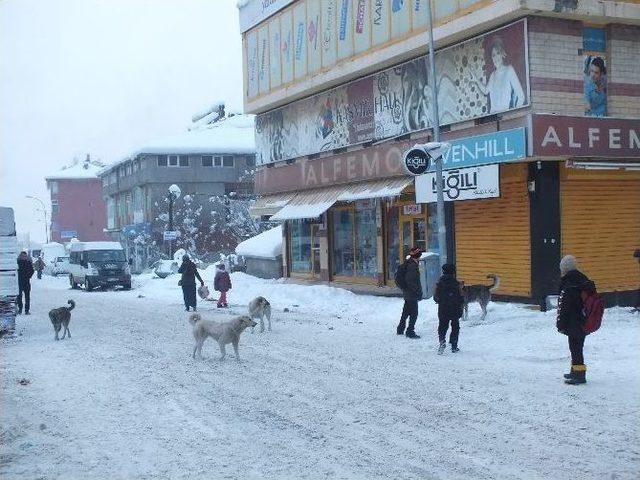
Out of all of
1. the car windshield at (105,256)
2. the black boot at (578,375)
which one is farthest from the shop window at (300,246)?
the black boot at (578,375)

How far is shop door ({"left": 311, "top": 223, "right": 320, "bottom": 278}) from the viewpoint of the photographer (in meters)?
27.7

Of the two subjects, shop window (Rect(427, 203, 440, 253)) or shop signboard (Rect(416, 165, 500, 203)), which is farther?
shop window (Rect(427, 203, 440, 253))

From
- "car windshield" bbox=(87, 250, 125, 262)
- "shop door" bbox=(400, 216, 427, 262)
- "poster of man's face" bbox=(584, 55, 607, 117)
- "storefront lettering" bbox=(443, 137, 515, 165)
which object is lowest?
"car windshield" bbox=(87, 250, 125, 262)

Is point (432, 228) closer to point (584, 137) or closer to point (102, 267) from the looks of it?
point (584, 137)

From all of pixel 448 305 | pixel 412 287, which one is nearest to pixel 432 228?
pixel 412 287

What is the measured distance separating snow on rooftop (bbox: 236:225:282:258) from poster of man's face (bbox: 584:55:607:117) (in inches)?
634

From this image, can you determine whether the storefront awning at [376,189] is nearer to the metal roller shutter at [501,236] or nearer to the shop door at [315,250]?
the metal roller shutter at [501,236]

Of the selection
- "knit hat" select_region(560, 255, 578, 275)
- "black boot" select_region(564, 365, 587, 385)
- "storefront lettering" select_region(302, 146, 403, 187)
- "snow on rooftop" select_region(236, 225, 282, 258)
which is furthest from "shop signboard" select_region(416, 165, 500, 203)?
"snow on rooftop" select_region(236, 225, 282, 258)

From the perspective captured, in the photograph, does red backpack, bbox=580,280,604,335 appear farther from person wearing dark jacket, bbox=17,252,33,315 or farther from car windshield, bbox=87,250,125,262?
car windshield, bbox=87,250,125,262

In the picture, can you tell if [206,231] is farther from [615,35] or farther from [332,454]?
[332,454]

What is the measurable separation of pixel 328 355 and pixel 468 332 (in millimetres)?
3426

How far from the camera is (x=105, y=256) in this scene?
3481cm

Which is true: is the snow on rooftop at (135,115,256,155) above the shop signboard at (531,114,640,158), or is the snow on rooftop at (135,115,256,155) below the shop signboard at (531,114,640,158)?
above

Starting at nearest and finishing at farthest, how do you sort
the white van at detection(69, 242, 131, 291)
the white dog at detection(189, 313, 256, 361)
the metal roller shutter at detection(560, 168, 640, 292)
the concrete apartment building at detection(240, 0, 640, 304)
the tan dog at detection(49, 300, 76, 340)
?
the white dog at detection(189, 313, 256, 361)
the tan dog at detection(49, 300, 76, 340)
the concrete apartment building at detection(240, 0, 640, 304)
the metal roller shutter at detection(560, 168, 640, 292)
the white van at detection(69, 242, 131, 291)
